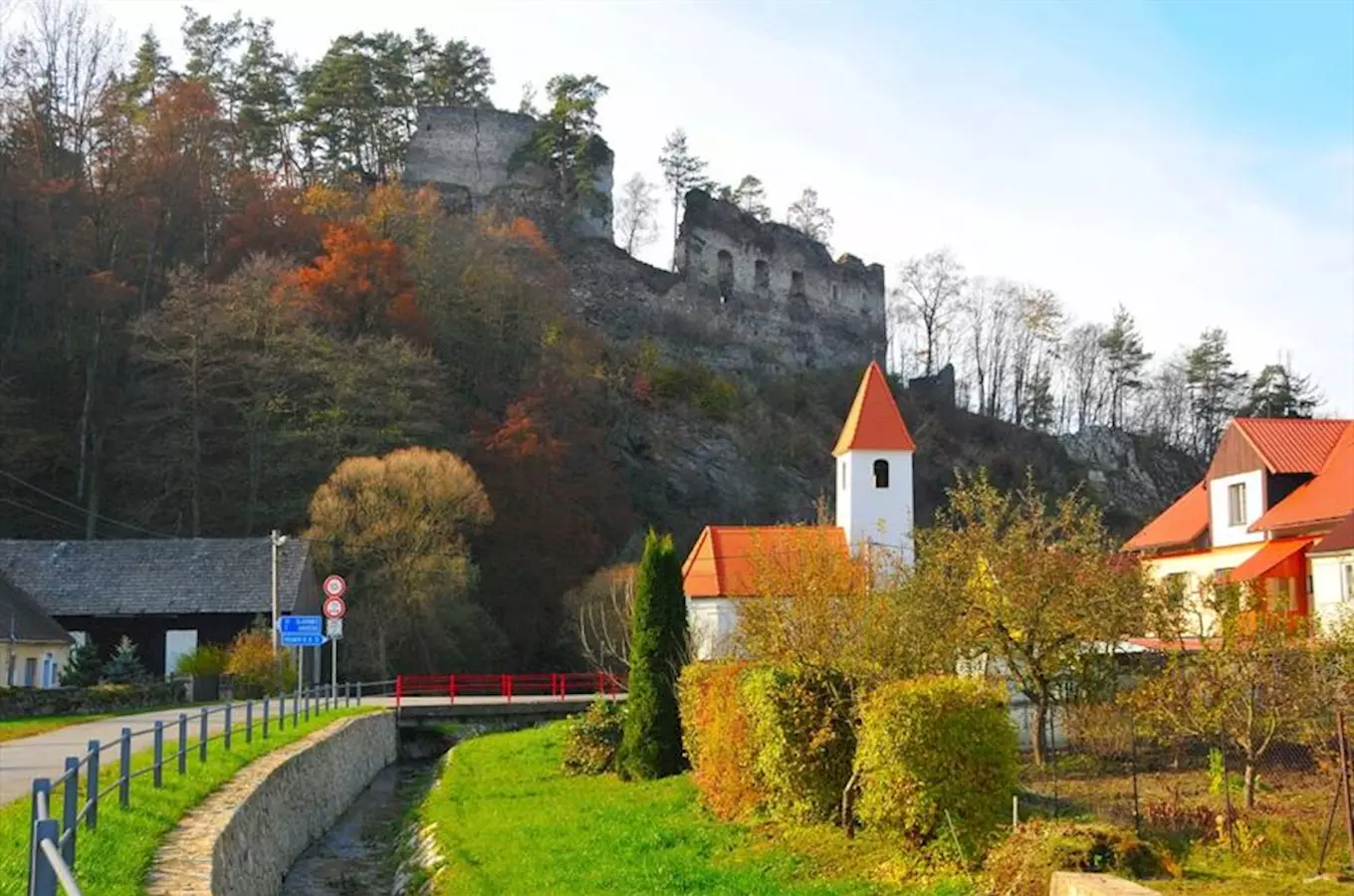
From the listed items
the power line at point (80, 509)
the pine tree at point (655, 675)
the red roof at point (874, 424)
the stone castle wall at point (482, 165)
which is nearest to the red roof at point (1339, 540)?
the pine tree at point (655, 675)

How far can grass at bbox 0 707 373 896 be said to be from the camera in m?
9.40

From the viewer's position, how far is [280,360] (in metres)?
44.0

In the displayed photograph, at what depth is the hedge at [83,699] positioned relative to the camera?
26125 mm

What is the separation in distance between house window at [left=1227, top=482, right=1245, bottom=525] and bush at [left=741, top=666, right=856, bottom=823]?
21.8 m

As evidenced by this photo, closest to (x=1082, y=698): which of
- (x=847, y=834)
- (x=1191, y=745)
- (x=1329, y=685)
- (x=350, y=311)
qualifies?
(x=1191, y=745)

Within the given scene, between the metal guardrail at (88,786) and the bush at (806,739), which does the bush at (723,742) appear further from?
the metal guardrail at (88,786)

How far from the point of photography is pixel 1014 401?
8431cm

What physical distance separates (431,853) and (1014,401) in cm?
7211

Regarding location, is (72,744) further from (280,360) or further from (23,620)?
(280,360)

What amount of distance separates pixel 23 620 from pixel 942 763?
2754 cm

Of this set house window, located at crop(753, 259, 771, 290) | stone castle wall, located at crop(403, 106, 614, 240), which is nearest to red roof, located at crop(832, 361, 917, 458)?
stone castle wall, located at crop(403, 106, 614, 240)

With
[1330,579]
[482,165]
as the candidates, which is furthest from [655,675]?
[482,165]

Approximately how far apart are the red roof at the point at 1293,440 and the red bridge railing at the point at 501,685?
1749cm

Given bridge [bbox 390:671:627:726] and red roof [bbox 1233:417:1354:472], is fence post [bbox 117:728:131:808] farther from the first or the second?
red roof [bbox 1233:417:1354:472]
